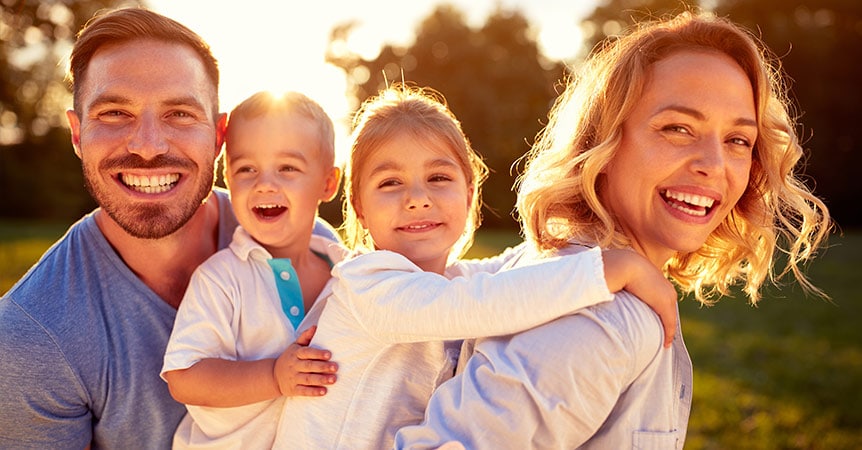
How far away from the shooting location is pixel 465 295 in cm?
222

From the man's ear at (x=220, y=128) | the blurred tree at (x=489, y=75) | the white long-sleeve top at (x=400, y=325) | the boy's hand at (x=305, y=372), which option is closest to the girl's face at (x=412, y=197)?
the white long-sleeve top at (x=400, y=325)

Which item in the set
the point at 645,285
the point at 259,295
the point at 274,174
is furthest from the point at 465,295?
the point at 274,174

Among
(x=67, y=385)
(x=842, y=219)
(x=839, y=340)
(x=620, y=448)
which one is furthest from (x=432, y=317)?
(x=842, y=219)

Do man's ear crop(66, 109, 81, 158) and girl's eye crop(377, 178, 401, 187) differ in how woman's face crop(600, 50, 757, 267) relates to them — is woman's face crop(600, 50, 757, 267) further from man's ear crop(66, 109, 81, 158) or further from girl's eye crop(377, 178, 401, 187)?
man's ear crop(66, 109, 81, 158)

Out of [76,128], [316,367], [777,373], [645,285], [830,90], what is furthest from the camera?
[830,90]

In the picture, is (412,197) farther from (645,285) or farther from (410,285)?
(645,285)

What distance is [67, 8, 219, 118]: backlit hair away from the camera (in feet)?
11.0

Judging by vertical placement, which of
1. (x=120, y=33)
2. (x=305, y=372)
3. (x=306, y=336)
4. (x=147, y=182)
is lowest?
(x=305, y=372)

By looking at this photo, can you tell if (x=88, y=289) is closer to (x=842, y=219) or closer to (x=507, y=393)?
(x=507, y=393)

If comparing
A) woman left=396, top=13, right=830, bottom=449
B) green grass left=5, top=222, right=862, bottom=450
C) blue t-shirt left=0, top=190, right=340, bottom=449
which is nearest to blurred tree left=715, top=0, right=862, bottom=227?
green grass left=5, top=222, right=862, bottom=450

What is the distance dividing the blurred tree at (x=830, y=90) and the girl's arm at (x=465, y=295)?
86.3ft

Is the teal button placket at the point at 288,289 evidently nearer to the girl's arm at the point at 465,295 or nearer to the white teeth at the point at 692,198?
the girl's arm at the point at 465,295

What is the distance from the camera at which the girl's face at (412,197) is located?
9.29 feet

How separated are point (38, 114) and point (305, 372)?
28.4m
